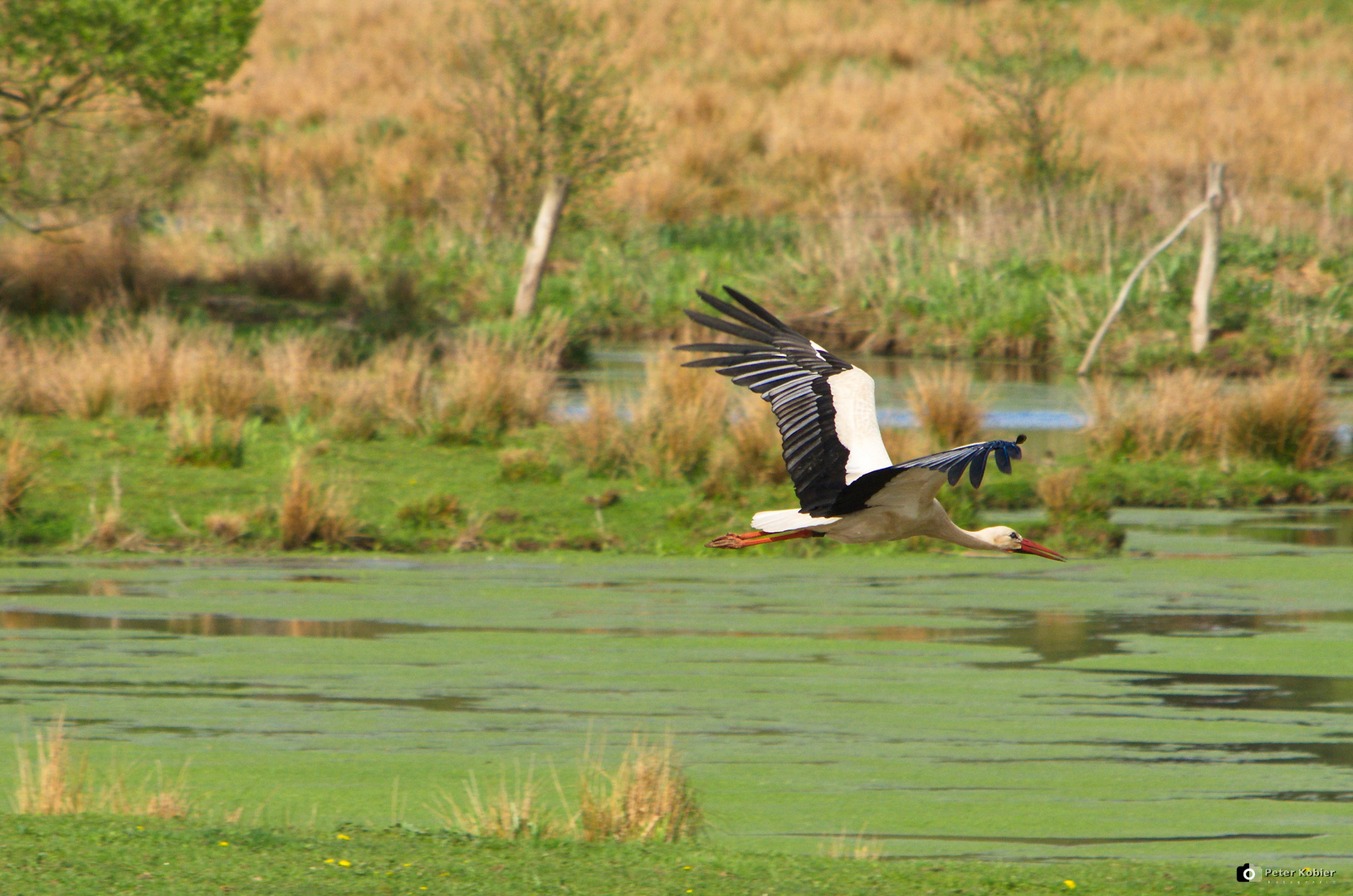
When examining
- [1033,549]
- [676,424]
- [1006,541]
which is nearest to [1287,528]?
[676,424]

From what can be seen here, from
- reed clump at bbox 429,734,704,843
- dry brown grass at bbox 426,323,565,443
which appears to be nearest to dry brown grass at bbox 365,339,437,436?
dry brown grass at bbox 426,323,565,443

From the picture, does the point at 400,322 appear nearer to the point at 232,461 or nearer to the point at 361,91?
the point at 232,461

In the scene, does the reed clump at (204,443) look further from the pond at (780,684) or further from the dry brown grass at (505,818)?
the dry brown grass at (505,818)

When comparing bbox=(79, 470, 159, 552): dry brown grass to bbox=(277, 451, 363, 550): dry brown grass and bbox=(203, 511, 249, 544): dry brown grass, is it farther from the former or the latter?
bbox=(277, 451, 363, 550): dry brown grass

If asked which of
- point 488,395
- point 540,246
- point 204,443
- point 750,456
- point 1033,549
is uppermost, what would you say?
point 540,246

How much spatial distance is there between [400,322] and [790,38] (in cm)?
3728

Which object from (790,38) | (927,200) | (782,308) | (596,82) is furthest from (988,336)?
(790,38)

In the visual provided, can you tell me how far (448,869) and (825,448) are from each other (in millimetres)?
2096

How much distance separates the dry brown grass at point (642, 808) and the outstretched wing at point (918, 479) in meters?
1.70

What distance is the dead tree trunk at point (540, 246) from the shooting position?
943 inches

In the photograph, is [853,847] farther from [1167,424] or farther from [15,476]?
[1167,424]

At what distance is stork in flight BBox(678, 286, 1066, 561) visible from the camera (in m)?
7.39

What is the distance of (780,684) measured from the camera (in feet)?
41.5

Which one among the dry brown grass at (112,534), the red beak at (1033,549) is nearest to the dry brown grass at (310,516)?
the dry brown grass at (112,534)
